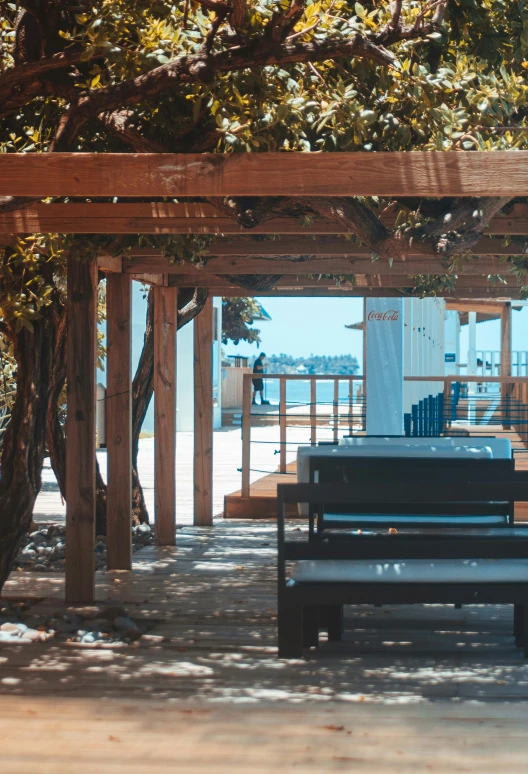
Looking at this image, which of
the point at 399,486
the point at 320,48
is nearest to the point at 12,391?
the point at 399,486

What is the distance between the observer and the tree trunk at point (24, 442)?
6.05 m

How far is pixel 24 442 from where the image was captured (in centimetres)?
614

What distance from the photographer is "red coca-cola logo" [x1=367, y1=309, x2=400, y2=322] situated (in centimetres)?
1073

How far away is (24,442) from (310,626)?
2.08 meters

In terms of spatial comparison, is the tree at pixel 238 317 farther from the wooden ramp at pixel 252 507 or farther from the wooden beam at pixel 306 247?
the wooden beam at pixel 306 247

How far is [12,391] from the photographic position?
31.2 ft

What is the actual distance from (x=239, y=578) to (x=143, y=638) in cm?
175

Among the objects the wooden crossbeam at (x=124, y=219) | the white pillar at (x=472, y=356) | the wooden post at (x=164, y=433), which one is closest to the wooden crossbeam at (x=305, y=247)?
the wooden crossbeam at (x=124, y=219)

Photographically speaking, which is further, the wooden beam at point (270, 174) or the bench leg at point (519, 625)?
the bench leg at point (519, 625)

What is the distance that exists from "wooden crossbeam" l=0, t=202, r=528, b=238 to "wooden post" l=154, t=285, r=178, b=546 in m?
2.98

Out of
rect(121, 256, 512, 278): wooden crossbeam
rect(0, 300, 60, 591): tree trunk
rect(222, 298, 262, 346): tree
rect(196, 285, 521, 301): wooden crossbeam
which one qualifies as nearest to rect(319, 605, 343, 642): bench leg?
rect(0, 300, 60, 591): tree trunk

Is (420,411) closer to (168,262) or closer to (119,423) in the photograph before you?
(168,262)

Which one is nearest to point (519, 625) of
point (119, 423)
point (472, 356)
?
point (119, 423)

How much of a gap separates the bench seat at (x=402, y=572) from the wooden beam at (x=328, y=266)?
319 cm
